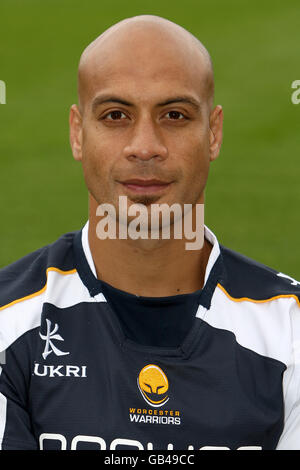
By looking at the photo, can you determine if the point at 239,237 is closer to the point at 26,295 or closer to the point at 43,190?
the point at 43,190

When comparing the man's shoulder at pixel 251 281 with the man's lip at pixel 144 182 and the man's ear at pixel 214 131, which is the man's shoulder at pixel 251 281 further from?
the man's lip at pixel 144 182

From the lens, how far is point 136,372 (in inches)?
125

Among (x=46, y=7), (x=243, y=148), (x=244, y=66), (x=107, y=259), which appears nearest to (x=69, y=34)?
(x=46, y=7)

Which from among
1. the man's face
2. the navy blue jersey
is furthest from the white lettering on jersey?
the man's face

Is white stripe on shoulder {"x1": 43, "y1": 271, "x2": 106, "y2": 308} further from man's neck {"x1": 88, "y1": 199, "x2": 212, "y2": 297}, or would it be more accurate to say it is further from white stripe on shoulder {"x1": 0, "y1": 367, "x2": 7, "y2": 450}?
white stripe on shoulder {"x1": 0, "y1": 367, "x2": 7, "y2": 450}

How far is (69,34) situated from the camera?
11.2 metres

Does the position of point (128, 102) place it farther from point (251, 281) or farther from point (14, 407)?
point (14, 407)

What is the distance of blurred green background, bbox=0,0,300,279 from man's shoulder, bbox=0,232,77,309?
12.0 ft

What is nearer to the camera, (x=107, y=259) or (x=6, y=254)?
(x=107, y=259)

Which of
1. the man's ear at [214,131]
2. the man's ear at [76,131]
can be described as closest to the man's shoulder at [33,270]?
the man's ear at [76,131]

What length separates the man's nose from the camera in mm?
3051

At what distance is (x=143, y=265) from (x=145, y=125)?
0.48 meters

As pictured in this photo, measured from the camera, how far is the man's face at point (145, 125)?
3.10 meters
